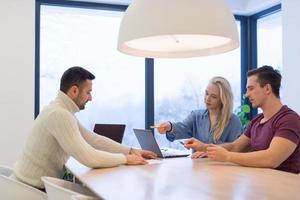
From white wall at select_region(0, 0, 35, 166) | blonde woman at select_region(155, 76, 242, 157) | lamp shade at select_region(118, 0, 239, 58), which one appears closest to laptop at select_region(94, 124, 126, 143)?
blonde woman at select_region(155, 76, 242, 157)

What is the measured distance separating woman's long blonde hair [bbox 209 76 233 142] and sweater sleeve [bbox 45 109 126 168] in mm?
1081

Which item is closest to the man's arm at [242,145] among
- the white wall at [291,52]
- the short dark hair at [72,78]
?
the short dark hair at [72,78]

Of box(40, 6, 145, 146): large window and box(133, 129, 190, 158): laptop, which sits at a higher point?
box(40, 6, 145, 146): large window

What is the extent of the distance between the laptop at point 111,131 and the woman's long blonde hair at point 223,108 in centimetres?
92

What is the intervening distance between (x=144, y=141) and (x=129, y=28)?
1.12 metres

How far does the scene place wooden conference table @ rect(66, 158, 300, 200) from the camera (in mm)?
1564

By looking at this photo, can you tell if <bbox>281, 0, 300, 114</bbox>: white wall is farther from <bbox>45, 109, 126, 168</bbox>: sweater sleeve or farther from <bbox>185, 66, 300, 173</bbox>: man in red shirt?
<bbox>45, 109, 126, 168</bbox>: sweater sleeve

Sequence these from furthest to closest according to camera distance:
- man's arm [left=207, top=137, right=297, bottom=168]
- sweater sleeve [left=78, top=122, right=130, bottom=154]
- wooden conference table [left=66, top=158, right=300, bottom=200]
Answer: sweater sleeve [left=78, top=122, right=130, bottom=154] < man's arm [left=207, top=137, right=297, bottom=168] < wooden conference table [left=66, top=158, right=300, bottom=200]

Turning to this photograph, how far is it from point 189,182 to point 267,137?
0.81 metres

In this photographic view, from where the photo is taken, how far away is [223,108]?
10.5 feet

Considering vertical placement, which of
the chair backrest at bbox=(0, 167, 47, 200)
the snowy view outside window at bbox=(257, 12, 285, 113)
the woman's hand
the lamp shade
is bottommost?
the chair backrest at bbox=(0, 167, 47, 200)

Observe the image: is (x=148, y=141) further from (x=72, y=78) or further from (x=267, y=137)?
(x=267, y=137)

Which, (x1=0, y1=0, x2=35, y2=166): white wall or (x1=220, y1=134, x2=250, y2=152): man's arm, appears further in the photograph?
(x1=0, y1=0, x2=35, y2=166): white wall

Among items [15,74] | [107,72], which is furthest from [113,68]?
[15,74]
